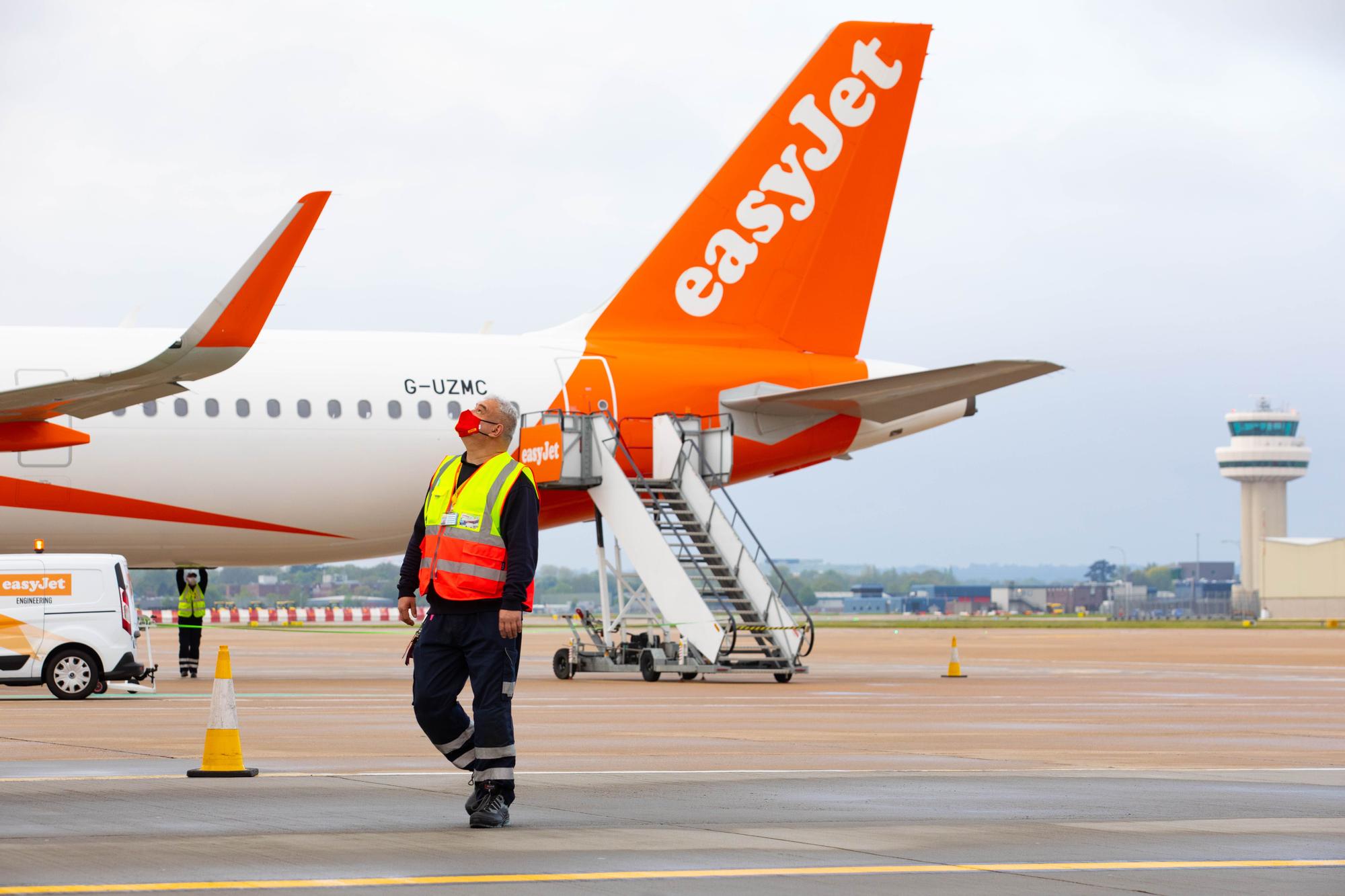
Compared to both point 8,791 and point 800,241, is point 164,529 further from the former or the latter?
point 8,791

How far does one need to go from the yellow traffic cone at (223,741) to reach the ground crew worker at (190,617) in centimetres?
1752

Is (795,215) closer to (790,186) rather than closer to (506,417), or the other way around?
(790,186)

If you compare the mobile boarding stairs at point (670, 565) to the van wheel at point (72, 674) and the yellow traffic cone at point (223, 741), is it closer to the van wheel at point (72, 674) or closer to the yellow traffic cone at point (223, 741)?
the van wheel at point (72, 674)

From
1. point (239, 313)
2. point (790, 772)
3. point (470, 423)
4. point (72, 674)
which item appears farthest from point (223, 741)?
point (72, 674)

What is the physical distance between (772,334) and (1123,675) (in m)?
8.00

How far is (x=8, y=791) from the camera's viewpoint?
1102 cm

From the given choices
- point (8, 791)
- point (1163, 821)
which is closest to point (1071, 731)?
point (1163, 821)

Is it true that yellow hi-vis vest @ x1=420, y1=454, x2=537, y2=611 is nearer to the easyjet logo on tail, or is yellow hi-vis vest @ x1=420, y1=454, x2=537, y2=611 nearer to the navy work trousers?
the navy work trousers

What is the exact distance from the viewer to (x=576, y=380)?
97.3ft

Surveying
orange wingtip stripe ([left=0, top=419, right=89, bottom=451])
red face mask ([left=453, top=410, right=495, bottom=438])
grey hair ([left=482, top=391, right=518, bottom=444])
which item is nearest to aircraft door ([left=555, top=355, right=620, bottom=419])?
orange wingtip stripe ([left=0, top=419, right=89, bottom=451])

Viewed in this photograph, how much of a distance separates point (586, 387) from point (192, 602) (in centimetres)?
734

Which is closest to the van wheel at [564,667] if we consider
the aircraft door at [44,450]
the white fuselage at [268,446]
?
the white fuselage at [268,446]

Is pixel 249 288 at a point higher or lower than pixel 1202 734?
higher

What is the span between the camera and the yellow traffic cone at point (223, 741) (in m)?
11.9
